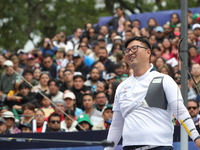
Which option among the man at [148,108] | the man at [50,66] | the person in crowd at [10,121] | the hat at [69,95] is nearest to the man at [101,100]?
the hat at [69,95]

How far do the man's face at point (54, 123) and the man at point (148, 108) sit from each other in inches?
202

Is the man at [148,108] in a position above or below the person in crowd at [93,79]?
below

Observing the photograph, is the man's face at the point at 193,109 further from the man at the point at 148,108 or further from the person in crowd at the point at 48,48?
the person in crowd at the point at 48,48

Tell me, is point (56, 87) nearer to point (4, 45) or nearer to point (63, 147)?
point (63, 147)

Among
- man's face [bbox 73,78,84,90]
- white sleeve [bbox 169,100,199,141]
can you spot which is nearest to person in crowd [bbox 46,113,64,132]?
man's face [bbox 73,78,84,90]

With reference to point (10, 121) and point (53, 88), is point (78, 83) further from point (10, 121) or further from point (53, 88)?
point (10, 121)

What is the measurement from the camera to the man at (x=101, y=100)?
1295 cm

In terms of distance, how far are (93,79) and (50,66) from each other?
2436mm

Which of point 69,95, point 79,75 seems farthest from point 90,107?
point 79,75

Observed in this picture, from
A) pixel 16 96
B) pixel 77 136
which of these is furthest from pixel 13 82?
pixel 77 136

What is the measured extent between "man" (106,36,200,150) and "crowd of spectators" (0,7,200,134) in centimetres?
469

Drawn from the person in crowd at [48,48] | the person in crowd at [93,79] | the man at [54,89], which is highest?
the person in crowd at [48,48]

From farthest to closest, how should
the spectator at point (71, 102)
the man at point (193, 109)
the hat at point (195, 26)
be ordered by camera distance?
1. the hat at point (195, 26)
2. the spectator at point (71, 102)
3. the man at point (193, 109)

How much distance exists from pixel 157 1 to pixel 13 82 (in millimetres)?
20110
